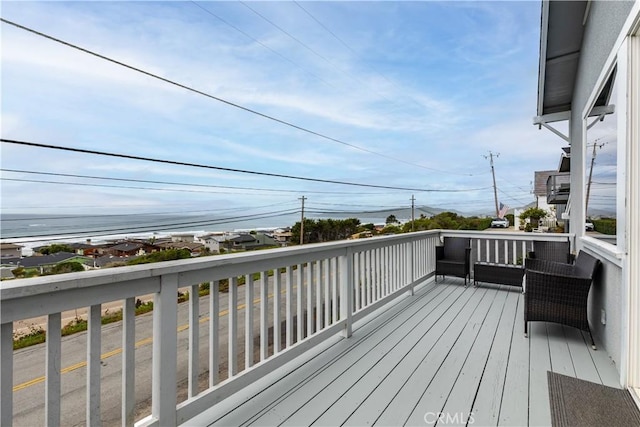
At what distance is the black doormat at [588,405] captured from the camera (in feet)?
5.95

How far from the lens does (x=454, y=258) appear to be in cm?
565

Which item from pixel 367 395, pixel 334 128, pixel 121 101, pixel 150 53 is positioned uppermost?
pixel 334 128

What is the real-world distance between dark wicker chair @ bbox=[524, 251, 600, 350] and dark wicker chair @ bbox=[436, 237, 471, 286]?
2.11 metres

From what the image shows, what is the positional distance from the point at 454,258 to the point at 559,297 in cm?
269

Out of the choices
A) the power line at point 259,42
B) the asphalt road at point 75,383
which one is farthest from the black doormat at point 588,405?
the power line at point 259,42

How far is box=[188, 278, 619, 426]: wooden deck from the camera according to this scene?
1.90m

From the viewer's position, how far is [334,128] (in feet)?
66.4

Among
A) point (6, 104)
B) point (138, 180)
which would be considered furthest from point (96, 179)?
→ point (6, 104)

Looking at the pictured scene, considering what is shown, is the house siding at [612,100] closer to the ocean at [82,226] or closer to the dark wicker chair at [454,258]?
the dark wicker chair at [454,258]

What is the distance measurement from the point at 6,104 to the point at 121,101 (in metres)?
3.03

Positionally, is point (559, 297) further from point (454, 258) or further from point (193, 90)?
point (193, 90)

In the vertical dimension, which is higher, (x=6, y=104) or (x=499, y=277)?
(x=6, y=104)

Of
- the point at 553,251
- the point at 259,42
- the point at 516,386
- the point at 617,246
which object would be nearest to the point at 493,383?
the point at 516,386

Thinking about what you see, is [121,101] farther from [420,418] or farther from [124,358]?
[420,418]
